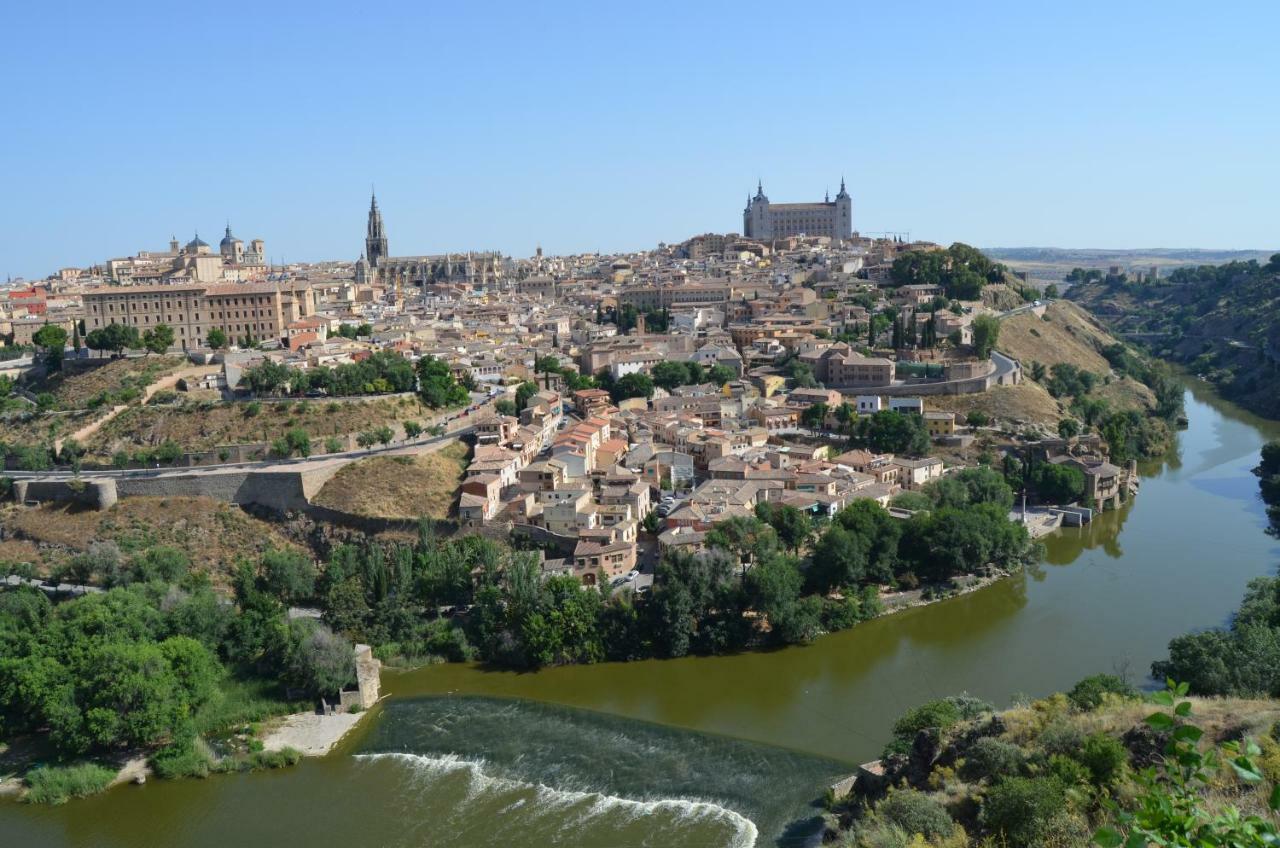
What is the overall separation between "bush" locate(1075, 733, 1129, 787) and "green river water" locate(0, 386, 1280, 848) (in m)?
2.64

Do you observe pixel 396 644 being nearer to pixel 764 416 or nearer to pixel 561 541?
pixel 561 541

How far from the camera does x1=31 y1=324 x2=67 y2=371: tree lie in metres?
21.1

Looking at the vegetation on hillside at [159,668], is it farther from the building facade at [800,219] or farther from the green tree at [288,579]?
the building facade at [800,219]

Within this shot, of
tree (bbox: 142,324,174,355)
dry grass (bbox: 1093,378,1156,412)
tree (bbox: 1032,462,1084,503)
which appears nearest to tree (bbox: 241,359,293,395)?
tree (bbox: 142,324,174,355)

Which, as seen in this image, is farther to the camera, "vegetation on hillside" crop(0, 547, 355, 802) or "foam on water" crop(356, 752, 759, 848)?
"vegetation on hillside" crop(0, 547, 355, 802)

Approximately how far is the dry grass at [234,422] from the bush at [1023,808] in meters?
13.9

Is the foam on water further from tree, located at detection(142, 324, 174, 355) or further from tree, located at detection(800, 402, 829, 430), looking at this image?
tree, located at detection(142, 324, 174, 355)

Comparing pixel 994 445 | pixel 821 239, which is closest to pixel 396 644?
pixel 994 445

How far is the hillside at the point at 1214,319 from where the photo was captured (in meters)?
30.4

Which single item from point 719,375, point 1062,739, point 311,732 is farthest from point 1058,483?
point 311,732

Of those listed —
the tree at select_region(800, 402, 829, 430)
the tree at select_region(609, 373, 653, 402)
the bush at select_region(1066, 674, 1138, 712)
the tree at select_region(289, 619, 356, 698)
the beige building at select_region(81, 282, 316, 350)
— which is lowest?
the tree at select_region(289, 619, 356, 698)

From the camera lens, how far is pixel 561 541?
14.2m

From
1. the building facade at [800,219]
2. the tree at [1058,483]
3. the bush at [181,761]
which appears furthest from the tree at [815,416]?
the building facade at [800,219]

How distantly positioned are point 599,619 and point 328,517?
17.3 ft
